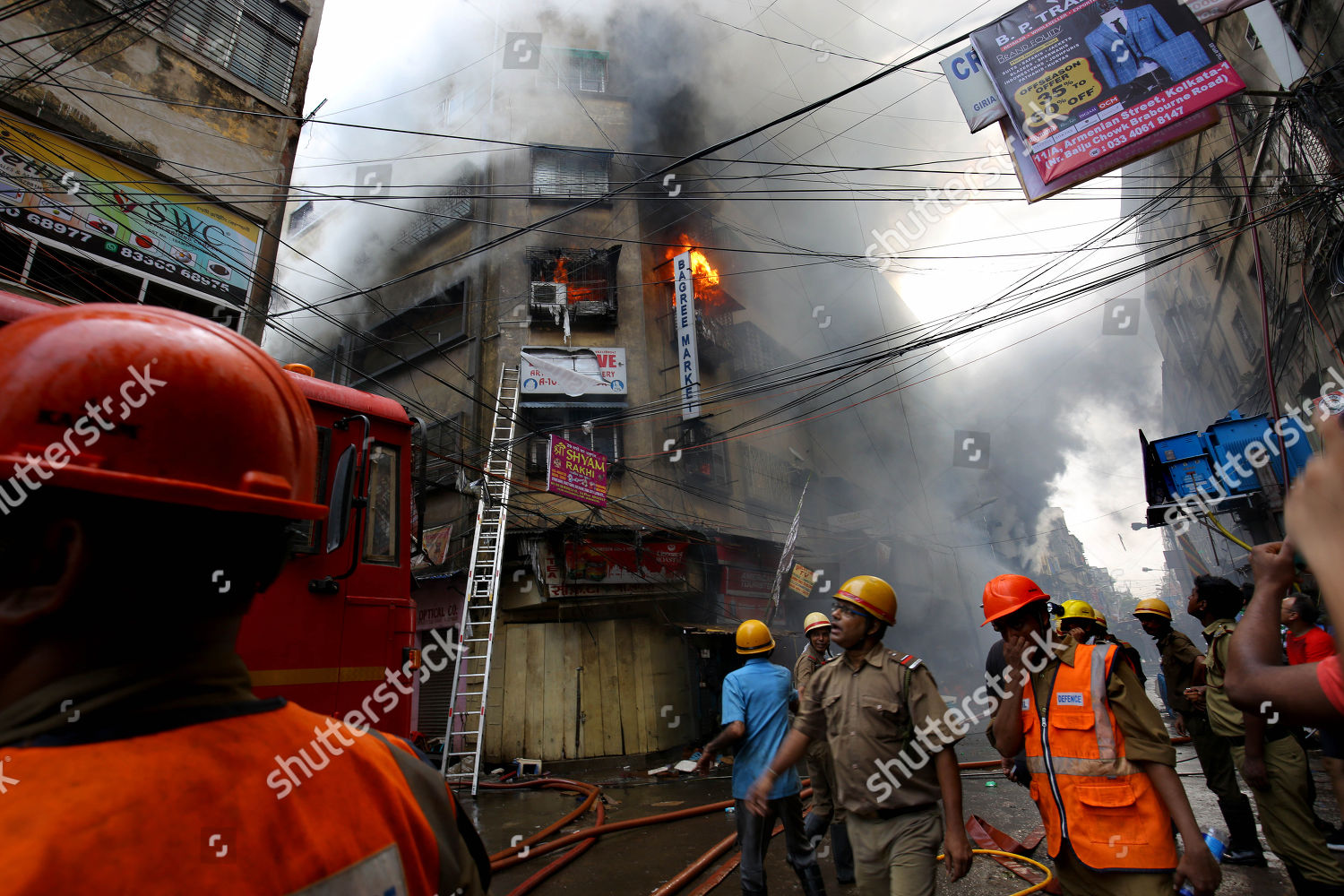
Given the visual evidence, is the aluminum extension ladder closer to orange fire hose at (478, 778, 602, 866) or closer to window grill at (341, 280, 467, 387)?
orange fire hose at (478, 778, 602, 866)

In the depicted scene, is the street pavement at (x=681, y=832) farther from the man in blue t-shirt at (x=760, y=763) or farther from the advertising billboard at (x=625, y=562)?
the advertising billboard at (x=625, y=562)

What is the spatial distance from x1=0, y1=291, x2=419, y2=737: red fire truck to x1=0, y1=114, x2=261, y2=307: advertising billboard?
6.06 m

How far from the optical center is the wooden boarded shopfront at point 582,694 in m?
13.1

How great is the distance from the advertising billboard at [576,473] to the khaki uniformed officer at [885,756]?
9858 mm

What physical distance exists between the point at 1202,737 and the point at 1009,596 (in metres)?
3.79

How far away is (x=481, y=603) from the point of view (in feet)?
43.5

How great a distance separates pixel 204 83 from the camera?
1130 cm

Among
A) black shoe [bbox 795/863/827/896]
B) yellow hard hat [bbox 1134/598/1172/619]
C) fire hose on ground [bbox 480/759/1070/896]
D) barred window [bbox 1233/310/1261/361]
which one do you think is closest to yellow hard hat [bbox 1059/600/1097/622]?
yellow hard hat [bbox 1134/598/1172/619]

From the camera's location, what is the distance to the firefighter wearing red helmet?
748 millimetres

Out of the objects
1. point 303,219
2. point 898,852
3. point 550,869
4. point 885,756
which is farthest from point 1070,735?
point 303,219

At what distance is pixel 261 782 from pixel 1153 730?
3.27m

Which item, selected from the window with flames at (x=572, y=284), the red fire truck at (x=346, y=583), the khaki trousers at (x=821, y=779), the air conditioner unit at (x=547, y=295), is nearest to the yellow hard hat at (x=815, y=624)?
the khaki trousers at (x=821, y=779)

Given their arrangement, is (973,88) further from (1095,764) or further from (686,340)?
(686,340)

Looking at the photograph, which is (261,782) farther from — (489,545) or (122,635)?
(489,545)
